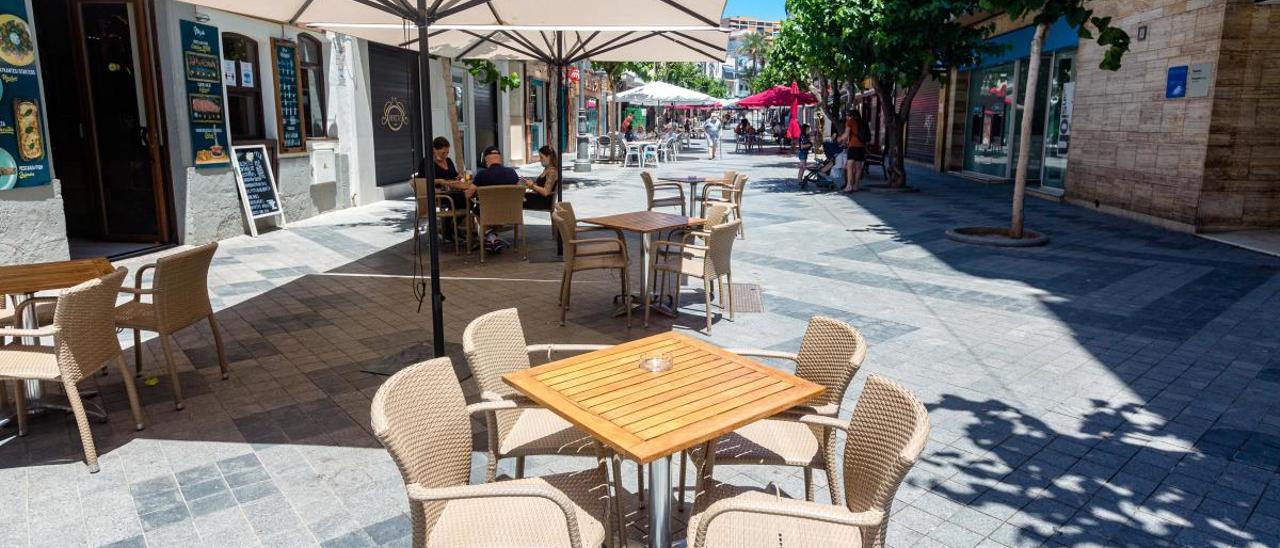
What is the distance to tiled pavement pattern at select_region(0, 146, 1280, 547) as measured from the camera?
10.3 feet

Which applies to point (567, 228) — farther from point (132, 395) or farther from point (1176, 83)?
point (1176, 83)

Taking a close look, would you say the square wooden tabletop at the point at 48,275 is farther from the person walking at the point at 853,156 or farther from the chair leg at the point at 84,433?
the person walking at the point at 853,156

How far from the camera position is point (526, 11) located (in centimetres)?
600

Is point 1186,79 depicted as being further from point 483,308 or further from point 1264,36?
point 483,308

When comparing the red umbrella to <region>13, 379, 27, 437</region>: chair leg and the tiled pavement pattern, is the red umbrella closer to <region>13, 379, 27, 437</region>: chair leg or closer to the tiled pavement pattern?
the tiled pavement pattern

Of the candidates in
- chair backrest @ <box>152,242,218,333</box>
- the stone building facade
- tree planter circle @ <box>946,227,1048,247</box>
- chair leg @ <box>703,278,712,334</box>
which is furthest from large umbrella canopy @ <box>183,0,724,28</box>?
the stone building facade

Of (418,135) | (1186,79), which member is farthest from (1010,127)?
(418,135)

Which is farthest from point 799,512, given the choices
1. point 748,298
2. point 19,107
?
point 19,107

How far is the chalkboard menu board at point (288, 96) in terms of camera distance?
10.6m

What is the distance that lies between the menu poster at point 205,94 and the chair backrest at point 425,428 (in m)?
8.01

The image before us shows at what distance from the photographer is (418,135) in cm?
1433

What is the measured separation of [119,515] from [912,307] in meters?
5.56

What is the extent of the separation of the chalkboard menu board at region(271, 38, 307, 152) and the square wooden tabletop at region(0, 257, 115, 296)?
270 inches

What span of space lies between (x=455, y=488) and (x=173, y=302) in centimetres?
299
